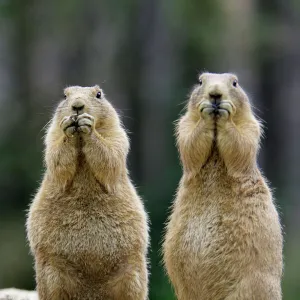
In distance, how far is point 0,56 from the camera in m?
22.2

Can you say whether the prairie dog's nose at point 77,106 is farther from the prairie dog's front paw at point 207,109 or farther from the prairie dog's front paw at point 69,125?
the prairie dog's front paw at point 207,109

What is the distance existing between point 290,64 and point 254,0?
2076 millimetres

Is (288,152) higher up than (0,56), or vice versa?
(0,56)

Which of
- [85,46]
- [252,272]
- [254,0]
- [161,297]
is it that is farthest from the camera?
[254,0]

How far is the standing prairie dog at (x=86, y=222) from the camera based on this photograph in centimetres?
823

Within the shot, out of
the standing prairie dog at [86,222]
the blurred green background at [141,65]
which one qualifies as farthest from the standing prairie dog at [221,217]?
the blurred green background at [141,65]

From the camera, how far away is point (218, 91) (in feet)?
26.7

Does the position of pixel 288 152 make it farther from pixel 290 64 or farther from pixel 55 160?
pixel 55 160

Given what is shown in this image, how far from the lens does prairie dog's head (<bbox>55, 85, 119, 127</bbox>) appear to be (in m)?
8.56

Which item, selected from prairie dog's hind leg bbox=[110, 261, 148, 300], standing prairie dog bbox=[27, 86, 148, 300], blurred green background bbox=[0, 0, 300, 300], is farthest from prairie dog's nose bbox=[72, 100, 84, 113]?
blurred green background bbox=[0, 0, 300, 300]

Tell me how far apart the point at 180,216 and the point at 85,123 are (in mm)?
1223

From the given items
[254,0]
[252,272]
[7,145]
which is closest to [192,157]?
[252,272]

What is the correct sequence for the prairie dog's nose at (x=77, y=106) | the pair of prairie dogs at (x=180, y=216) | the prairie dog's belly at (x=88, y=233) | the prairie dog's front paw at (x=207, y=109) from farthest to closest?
the prairie dog's nose at (x=77, y=106) → the prairie dog's belly at (x=88, y=233) → the prairie dog's front paw at (x=207, y=109) → the pair of prairie dogs at (x=180, y=216)

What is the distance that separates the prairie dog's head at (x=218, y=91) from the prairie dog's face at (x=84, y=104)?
934 millimetres
